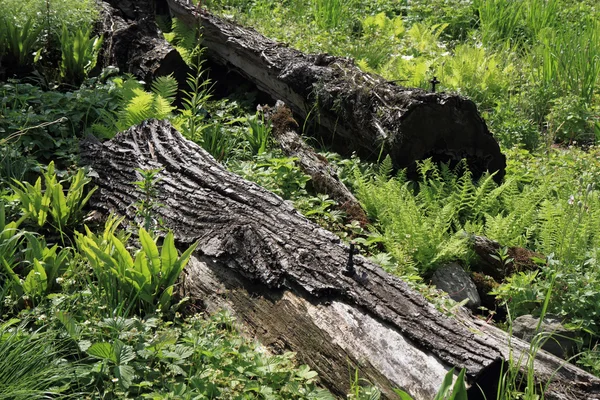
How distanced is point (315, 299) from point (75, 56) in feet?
14.4

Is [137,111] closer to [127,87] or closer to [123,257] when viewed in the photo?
[127,87]

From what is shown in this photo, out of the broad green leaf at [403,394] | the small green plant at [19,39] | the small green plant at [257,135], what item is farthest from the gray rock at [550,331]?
the small green plant at [19,39]

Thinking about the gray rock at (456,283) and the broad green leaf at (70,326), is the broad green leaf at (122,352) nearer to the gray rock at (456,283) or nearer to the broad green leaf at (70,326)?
the broad green leaf at (70,326)

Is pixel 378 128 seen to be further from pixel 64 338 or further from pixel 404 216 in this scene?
pixel 64 338

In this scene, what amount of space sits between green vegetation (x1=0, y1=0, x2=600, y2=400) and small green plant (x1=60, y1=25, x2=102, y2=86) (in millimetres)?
18

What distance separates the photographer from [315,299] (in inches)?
134

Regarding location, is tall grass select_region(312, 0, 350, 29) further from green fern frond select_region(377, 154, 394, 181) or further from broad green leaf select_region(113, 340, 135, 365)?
broad green leaf select_region(113, 340, 135, 365)

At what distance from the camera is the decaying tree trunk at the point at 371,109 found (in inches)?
220

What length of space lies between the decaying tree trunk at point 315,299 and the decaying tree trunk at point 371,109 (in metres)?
1.79

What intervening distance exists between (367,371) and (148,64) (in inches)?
182

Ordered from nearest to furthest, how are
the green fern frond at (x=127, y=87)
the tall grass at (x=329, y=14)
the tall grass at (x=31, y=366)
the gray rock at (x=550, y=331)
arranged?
1. the tall grass at (x=31, y=366)
2. the gray rock at (x=550, y=331)
3. the green fern frond at (x=127, y=87)
4. the tall grass at (x=329, y=14)

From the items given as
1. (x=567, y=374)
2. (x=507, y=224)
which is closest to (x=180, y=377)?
(x=567, y=374)

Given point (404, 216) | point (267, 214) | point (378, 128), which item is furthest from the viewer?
point (378, 128)

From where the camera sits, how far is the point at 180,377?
3.14 meters
